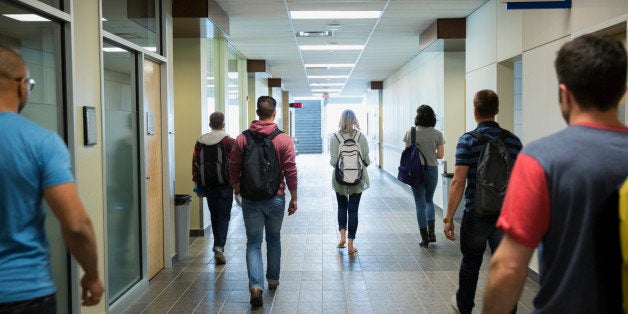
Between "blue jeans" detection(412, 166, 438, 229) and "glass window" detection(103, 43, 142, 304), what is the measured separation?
10.1ft

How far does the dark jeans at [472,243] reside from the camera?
11.4 feet

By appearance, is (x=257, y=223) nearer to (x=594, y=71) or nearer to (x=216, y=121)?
(x=216, y=121)

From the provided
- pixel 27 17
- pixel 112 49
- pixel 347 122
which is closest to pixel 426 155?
pixel 347 122

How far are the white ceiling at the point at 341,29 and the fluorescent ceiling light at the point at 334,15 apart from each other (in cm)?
14

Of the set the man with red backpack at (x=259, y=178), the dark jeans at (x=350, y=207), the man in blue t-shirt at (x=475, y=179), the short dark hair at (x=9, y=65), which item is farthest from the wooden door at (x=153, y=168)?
the short dark hair at (x=9, y=65)

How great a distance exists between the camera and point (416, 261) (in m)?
5.95

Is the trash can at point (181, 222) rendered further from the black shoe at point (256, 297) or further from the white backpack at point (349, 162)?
the black shoe at point (256, 297)

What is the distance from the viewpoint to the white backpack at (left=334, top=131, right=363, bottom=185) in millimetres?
5973

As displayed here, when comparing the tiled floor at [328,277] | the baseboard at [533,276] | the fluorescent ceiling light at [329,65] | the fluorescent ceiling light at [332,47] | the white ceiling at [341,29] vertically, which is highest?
the fluorescent ceiling light at [329,65]

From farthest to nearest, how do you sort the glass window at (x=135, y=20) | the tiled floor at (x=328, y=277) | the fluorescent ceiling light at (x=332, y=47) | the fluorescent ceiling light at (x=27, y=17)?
the fluorescent ceiling light at (x=332, y=47) → the tiled floor at (x=328, y=277) → the glass window at (x=135, y=20) → the fluorescent ceiling light at (x=27, y=17)

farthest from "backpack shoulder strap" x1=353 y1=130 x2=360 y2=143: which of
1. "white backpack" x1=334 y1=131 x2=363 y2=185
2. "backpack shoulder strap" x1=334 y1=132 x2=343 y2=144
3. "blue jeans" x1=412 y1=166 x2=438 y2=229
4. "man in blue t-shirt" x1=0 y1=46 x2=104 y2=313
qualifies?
"man in blue t-shirt" x1=0 y1=46 x2=104 y2=313

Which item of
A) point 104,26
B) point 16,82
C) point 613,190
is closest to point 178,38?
point 104,26

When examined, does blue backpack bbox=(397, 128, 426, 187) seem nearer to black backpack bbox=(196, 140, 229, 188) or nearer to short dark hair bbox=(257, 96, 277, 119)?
black backpack bbox=(196, 140, 229, 188)

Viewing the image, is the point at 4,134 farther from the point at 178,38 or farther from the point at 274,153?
the point at 178,38
